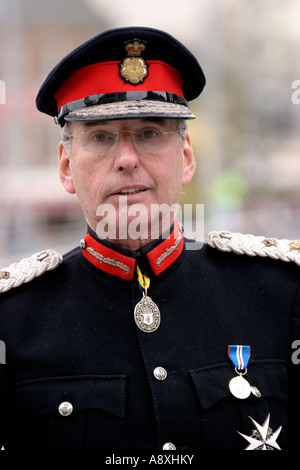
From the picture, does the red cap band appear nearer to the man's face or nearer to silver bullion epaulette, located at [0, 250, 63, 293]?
the man's face

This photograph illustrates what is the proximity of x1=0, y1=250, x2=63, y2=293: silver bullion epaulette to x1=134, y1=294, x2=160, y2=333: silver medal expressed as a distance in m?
0.42

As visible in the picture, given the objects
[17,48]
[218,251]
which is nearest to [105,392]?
[218,251]

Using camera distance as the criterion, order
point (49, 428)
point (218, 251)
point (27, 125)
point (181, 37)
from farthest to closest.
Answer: point (181, 37) → point (27, 125) → point (218, 251) → point (49, 428)

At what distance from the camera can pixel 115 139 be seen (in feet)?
7.12

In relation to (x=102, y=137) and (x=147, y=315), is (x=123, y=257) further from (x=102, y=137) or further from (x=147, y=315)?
(x=102, y=137)

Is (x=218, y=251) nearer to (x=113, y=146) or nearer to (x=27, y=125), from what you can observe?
(x=113, y=146)

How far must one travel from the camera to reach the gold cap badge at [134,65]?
7.23 feet

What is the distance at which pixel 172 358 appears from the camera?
216 cm

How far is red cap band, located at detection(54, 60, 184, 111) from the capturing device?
2.20 meters

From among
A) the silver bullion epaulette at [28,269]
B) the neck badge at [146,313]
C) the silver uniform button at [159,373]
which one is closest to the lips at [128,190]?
the neck badge at [146,313]

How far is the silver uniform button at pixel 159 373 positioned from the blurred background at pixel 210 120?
1006 centimetres

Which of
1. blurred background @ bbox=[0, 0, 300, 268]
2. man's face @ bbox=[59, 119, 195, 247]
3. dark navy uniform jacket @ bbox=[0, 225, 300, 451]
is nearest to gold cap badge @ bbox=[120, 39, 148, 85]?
man's face @ bbox=[59, 119, 195, 247]

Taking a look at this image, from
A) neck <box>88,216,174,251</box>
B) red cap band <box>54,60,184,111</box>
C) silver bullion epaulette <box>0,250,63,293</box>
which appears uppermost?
red cap band <box>54,60,184,111</box>

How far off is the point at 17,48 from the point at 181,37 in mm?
5149
